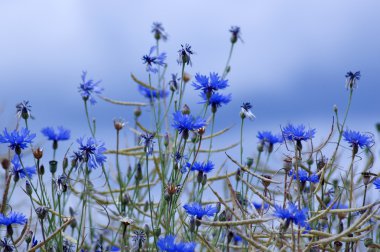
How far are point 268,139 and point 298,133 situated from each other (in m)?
1.12

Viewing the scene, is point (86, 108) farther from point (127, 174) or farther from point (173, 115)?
point (173, 115)

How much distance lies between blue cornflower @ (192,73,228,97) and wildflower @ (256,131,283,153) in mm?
664

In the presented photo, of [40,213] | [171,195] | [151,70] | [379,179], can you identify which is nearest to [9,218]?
[40,213]

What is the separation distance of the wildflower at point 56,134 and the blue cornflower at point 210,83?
0.94 metres

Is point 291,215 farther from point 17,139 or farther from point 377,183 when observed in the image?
point 17,139

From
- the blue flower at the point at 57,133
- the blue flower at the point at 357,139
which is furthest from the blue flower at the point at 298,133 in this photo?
the blue flower at the point at 57,133

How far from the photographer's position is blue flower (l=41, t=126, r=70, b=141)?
170 inches

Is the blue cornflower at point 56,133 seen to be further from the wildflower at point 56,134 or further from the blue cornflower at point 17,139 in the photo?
the blue cornflower at point 17,139

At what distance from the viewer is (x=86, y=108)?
4543mm

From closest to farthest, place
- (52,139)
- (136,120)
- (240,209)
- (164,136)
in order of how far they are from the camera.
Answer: (240,209) → (52,139) → (164,136) → (136,120)

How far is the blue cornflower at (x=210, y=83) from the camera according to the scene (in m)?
3.92

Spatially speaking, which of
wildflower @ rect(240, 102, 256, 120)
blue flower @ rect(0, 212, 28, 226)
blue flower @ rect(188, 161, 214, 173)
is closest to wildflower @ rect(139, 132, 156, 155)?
blue flower @ rect(188, 161, 214, 173)

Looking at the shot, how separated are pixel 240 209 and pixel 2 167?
180cm

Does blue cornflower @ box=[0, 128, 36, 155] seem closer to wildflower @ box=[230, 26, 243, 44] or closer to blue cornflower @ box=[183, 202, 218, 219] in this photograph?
blue cornflower @ box=[183, 202, 218, 219]
